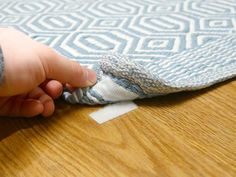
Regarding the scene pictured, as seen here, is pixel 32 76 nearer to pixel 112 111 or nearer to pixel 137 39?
pixel 112 111

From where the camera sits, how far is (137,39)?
70 centimetres

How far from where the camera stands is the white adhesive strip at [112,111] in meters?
0.47

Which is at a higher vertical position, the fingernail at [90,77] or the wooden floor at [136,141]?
the fingernail at [90,77]

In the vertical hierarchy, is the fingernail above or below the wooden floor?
above

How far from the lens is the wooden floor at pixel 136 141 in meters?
0.39

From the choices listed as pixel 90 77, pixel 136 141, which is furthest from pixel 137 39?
pixel 136 141

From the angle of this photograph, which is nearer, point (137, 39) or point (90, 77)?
point (90, 77)

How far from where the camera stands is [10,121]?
0.49 meters

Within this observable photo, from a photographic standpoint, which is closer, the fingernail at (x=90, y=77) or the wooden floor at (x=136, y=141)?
the wooden floor at (x=136, y=141)

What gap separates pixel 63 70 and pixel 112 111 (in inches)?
3.3

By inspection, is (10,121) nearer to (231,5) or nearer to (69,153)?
(69,153)

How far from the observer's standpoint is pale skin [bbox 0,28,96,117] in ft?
1.47

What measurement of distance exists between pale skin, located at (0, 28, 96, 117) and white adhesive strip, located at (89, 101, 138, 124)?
5 cm

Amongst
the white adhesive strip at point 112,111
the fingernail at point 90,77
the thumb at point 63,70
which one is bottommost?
the white adhesive strip at point 112,111
